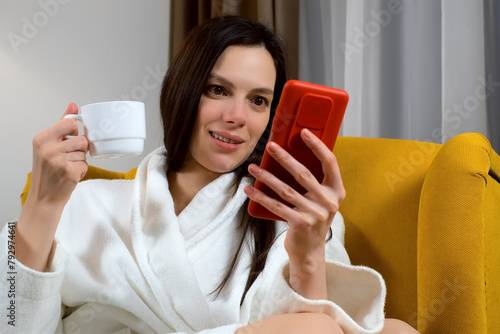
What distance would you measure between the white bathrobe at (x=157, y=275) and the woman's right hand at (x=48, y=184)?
34 mm

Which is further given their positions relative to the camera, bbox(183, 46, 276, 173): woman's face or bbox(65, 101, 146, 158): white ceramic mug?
bbox(183, 46, 276, 173): woman's face

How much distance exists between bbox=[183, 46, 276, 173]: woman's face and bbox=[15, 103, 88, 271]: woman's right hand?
0.32m

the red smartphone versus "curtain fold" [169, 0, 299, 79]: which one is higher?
"curtain fold" [169, 0, 299, 79]

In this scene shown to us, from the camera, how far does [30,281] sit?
933 mm

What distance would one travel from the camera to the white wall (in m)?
2.11

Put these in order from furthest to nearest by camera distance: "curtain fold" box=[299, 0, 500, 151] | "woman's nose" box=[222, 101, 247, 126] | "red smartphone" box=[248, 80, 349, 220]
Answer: "curtain fold" box=[299, 0, 500, 151] < "woman's nose" box=[222, 101, 247, 126] < "red smartphone" box=[248, 80, 349, 220]

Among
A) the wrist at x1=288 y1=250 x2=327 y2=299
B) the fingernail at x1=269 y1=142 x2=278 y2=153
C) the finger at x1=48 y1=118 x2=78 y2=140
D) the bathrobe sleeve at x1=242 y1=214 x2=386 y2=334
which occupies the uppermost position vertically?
the finger at x1=48 y1=118 x2=78 y2=140

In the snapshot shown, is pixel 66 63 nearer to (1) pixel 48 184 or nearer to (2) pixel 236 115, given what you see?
(2) pixel 236 115

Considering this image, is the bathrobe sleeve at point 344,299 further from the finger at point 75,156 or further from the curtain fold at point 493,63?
the curtain fold at point 493,63

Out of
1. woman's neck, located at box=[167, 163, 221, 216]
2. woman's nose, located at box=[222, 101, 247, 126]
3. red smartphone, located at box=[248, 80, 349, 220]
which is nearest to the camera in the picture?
red smartphone, located at box=[248, 80, 349, 220]

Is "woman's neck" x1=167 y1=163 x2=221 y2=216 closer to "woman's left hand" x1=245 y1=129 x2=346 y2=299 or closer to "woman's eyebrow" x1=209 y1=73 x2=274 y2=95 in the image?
"woman's eyebrow" x1=209 y1=73 x2=274 y2=95

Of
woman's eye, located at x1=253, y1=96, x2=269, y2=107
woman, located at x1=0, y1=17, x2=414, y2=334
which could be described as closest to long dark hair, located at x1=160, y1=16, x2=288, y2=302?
woman, located at x1=0, y1=17, x2=414, y2=334

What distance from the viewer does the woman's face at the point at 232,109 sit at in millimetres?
1152

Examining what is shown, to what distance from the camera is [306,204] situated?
2.74 feet
